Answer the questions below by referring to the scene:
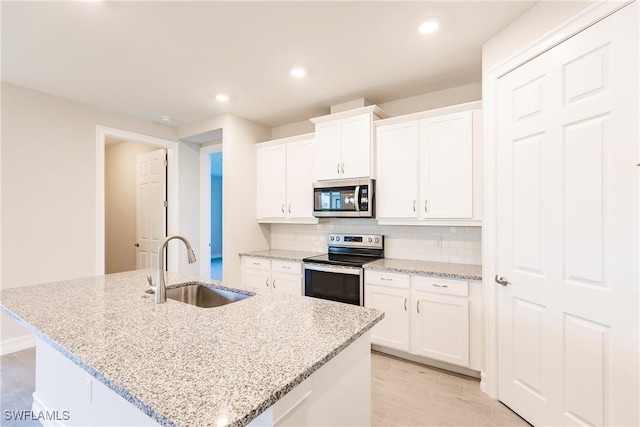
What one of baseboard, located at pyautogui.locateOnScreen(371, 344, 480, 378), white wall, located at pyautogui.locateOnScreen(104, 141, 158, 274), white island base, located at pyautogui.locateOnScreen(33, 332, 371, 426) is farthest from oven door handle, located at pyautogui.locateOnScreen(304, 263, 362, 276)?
white wall, located at pyautogui.locateOnScreen(104, 141, 158, 274)

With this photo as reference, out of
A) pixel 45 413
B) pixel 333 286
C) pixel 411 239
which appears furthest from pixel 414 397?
pixel 45 413

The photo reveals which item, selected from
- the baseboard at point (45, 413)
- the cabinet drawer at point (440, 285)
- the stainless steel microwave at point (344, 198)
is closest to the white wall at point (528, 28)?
the stainless steel microwave at point (344, 198)

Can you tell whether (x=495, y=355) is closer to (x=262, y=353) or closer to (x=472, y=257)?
(x=472, y=257)

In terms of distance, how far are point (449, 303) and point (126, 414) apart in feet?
7.39

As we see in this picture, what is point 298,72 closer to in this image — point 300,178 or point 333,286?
point 300,178

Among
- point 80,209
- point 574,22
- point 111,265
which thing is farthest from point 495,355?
point 111,265

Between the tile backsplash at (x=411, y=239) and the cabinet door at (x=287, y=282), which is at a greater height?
the tile backsplash at (x=411, y=239)

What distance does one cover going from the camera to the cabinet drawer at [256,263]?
356 cm

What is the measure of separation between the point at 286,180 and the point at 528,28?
2.70m

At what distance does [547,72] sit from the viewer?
175 cm

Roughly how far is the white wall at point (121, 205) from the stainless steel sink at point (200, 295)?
338 centimetres

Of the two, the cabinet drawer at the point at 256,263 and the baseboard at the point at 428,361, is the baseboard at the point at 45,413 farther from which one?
the baseboard at the point at 428,361

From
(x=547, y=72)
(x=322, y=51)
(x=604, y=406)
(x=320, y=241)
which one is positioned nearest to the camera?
(x=604, y=406)

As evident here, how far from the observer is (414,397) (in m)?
2.20
